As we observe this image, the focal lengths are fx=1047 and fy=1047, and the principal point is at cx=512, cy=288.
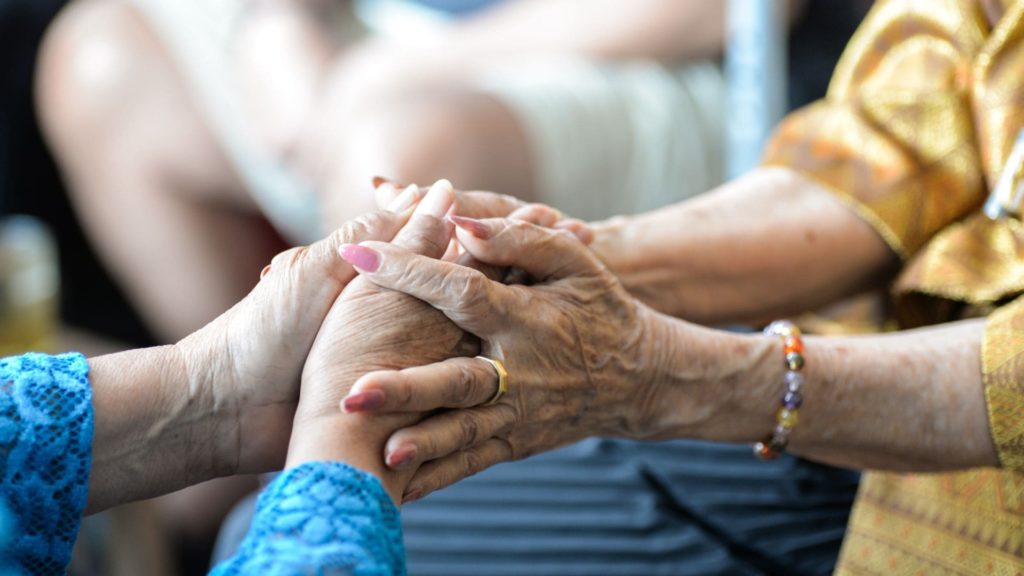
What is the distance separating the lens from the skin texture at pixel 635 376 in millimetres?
666

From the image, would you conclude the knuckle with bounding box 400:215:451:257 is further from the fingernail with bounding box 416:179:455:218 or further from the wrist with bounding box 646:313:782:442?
the wrist with bounding box 646:313:782:442

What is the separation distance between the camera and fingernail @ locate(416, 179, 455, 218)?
2.38ft

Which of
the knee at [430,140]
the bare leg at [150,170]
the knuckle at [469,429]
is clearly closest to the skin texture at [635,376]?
the knuckle at [469,429]

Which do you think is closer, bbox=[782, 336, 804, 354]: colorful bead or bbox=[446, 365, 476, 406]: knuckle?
bbox=[446, 365, 476, 406]: knuckle

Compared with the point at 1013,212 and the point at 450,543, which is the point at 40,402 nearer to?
the point at 450,543

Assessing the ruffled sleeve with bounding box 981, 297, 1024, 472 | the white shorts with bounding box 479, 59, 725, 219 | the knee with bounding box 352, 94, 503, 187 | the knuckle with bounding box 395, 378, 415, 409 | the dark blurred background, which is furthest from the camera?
the dark blurred background

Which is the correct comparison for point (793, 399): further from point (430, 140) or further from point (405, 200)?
point (430, 140)

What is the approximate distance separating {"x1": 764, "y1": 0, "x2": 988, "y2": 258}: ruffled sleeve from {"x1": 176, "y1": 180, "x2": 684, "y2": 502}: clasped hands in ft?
0.89

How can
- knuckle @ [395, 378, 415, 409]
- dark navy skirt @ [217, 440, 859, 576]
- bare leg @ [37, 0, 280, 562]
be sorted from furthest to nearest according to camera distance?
bare leg @ [37, 0, 280, 562] < dark navy skirt @ [217, 440, 859, 576] < knuckle @ [395, 378, 415, 409]

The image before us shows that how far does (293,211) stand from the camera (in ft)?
5.32

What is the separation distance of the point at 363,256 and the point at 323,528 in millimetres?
192

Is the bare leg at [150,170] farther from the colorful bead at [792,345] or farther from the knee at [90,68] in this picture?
the colorful bead at [792,345]

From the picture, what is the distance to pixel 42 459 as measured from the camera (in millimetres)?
611

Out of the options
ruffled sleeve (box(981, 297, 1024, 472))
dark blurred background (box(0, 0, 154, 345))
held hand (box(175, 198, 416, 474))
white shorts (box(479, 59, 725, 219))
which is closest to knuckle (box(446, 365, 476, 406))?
held hand (box(175, 198, 416, 474))
